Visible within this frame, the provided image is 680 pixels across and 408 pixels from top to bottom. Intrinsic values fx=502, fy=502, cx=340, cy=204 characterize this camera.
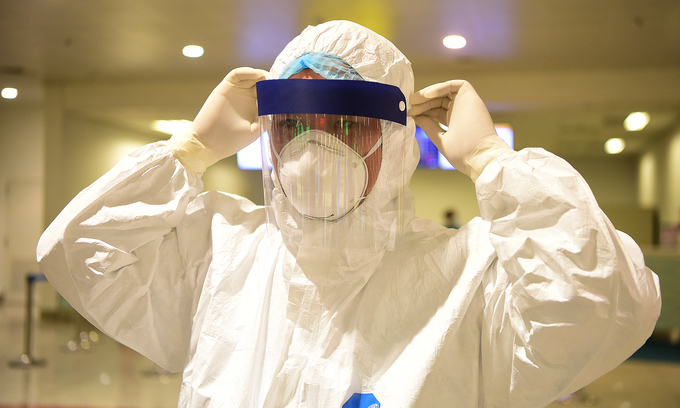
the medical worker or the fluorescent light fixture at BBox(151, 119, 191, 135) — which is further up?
the fluorescent light fixture at BBox(151, 119, 191, 135)

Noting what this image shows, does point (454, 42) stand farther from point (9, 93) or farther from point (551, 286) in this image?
point (9, 93)

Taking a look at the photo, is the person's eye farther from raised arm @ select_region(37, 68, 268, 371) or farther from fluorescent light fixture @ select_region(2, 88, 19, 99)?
fluorescent light fixture @ select_region(2, 88, 19, 99)

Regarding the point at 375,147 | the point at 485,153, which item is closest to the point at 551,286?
the point at 485,153

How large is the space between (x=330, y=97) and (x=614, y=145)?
6.61 meters

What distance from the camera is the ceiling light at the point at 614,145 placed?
20.4 ft

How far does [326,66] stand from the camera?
2.75 feet

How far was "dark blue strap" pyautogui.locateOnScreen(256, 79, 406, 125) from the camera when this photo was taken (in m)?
0.79

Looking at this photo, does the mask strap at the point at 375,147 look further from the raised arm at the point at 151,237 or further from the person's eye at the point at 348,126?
the raised arm at the point at 151,237

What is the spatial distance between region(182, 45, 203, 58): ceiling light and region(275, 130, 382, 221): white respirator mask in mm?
3797

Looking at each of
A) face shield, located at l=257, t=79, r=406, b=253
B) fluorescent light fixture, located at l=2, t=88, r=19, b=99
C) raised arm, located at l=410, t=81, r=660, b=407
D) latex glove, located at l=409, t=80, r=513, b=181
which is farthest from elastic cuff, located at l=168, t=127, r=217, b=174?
fluorescent light fixture, located at l=2, t=88, r=19, b=99

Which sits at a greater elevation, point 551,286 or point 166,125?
point 166,125

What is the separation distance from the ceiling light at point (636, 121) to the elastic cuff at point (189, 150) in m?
5.35

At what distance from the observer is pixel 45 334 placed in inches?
207

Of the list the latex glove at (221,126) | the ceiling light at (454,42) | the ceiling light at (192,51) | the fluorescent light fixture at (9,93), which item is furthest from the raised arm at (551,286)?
the fluorescent light fixture at (9,93)
